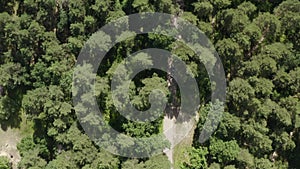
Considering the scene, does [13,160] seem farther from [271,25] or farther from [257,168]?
[271,25]

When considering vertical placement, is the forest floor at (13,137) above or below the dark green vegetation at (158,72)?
below

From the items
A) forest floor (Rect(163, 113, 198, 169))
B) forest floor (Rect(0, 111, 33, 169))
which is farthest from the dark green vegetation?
forest floor (Rect(0, 111, 33, 169))

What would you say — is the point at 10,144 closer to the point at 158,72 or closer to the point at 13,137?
the point at 13,137

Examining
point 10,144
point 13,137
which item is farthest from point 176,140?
point 10,144

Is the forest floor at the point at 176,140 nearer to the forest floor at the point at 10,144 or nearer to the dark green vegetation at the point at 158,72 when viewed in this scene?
the dark green vegetation at the point at 158,72

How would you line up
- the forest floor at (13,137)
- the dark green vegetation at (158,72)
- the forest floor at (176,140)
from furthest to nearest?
the forest floor at (13,137) → the forest floor at (176,140) → the dark green vegetation at (158,72)

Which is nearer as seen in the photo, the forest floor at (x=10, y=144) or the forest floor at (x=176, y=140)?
the forest floor at (x=176, y=140)

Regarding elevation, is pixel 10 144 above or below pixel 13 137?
below

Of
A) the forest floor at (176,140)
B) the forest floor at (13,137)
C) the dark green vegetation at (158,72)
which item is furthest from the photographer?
the forest floor at (13,137)

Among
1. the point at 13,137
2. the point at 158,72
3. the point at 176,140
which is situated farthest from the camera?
the point at 13,137

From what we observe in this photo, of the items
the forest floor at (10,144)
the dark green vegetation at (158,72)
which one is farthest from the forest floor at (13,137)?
the dark green vegetation at (158,72)
